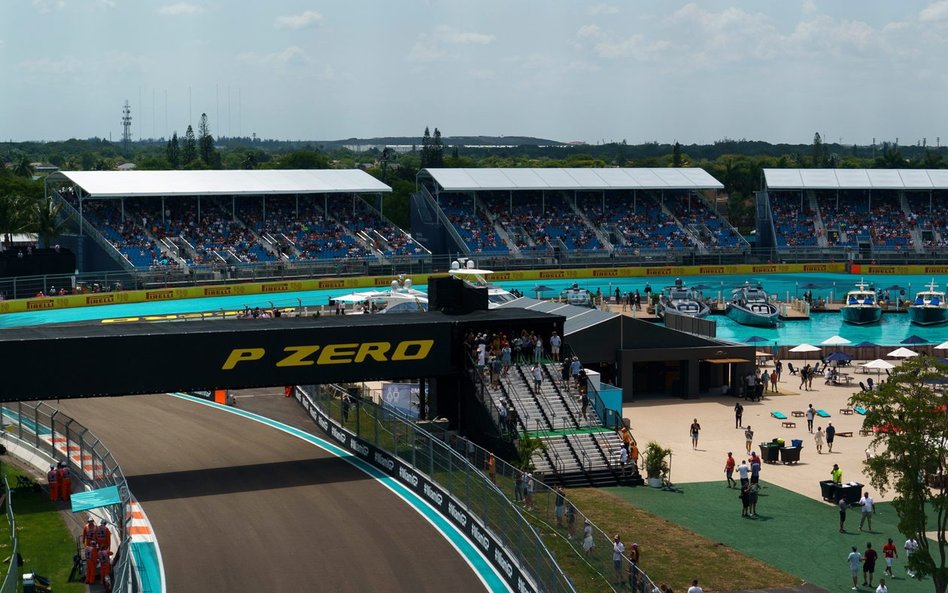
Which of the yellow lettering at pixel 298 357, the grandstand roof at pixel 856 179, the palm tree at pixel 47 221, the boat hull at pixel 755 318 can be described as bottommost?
the boat hull at pixel 755 318

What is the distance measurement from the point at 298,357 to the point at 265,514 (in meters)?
5.74

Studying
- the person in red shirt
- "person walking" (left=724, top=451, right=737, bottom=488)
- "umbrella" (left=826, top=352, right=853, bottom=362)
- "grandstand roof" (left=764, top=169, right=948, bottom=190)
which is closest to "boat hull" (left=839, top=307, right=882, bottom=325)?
"umbrella" (left=826, top=352, right=853, bottom=362)

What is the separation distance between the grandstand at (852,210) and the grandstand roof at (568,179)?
563 centimetres

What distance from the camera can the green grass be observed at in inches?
1050

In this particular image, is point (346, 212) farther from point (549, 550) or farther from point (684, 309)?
point (549, 550)

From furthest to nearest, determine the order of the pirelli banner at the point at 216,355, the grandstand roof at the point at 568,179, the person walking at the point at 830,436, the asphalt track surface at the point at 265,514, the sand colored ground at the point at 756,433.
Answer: the grandstand roof at the point at 568,179 → the person walking at the point at 830,436 → the sand colored ground at the point at 756,433 → the pirelli banner at the point at 216,355 → the asphalt track surface at the point at 265,514

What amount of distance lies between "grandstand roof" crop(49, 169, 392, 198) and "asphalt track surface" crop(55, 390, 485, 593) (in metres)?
45.0

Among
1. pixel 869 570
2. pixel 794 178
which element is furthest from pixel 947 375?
pixel 794 178

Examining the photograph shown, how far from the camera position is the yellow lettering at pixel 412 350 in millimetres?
36375

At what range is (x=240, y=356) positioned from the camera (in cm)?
3453

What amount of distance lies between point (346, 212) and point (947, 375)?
6836cm

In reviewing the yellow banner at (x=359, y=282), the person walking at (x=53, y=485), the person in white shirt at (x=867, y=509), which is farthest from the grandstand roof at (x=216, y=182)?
the person in white shirt at (x=867, y=509)

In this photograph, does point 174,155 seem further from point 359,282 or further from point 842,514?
point 842,514

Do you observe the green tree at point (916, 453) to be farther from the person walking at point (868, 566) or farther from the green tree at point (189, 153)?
the green tree at point (189, 153)
